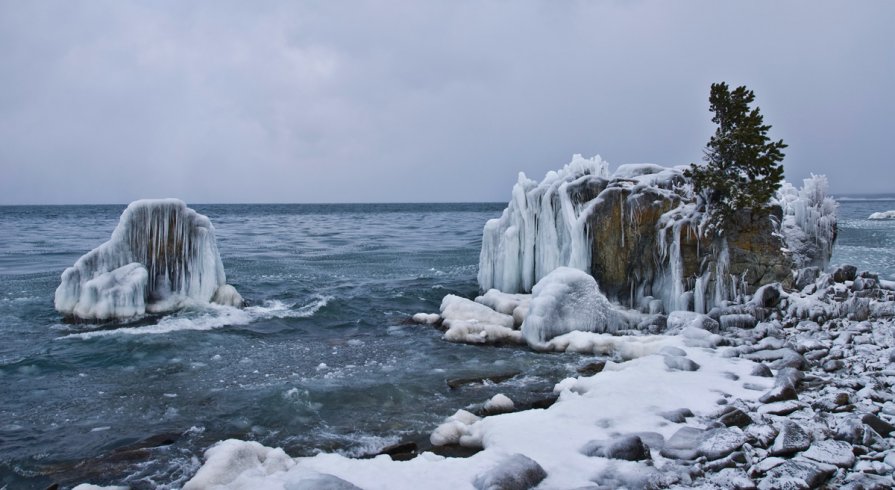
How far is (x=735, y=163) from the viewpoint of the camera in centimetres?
2012

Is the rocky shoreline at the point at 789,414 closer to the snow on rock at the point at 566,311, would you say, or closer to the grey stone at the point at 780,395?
the grey stone at the point at 780,395

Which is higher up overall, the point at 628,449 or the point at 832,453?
the point at 832,453

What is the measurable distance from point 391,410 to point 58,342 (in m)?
12.7

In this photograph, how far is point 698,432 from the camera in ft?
31.4

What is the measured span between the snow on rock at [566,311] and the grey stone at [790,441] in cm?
882

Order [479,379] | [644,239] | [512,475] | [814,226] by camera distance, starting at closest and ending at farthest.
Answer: [512,475] → [479,379] → [644,239] → [814,226]

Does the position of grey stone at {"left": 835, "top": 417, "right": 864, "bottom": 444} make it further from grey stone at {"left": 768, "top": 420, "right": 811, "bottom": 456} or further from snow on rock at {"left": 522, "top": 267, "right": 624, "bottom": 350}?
snow on rock at {"left": 522, "top": 267, "right": 624, "bottom": 350}

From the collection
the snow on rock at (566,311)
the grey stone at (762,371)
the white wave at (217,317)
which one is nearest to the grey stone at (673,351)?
the grey stone at (762,371)

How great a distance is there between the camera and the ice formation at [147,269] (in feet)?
70.0

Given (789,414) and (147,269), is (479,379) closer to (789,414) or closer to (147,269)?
(789,414)

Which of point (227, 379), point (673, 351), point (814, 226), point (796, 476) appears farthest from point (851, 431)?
point (814, 226)

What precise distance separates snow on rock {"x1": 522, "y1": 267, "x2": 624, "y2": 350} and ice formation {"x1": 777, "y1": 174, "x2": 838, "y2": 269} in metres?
10.5

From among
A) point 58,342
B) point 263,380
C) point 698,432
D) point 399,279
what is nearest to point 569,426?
point 698,432

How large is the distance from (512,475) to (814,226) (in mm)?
21668
